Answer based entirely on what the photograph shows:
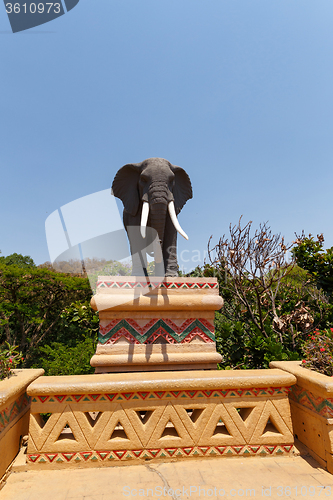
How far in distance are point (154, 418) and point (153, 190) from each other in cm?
299

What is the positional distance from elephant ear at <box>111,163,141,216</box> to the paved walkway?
3.49m

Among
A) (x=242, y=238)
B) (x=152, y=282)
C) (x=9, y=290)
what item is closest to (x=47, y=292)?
(x=9, y=290)

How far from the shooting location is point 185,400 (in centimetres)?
Result: 283

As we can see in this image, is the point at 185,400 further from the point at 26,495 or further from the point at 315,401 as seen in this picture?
the point at 26,495

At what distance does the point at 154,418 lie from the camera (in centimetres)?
277

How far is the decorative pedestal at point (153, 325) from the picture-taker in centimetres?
365

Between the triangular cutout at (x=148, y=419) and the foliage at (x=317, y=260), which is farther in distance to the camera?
the foliage at (x=317, y=260)

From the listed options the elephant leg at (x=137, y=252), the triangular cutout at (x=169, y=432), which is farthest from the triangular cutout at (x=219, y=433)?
the elephant leg at (x=137, y=252)

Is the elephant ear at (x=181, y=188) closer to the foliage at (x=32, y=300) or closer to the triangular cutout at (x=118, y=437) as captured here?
the triangular cutout at (x=118, y=437)

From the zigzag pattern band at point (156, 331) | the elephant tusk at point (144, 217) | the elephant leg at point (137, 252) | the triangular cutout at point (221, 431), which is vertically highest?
Answer: the elephant tusk at point (144, 217)

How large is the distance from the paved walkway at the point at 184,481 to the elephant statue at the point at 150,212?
2464 mm

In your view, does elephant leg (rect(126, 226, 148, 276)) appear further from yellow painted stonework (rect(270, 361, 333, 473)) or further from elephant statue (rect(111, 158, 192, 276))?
yellow painted stonework (rect(270, 361, 333, 473))

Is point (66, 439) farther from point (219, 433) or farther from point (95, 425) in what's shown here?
point (219, 433)

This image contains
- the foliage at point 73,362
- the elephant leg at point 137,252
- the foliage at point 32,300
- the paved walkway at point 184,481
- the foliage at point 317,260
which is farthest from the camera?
→ the foliage at point 32,300
